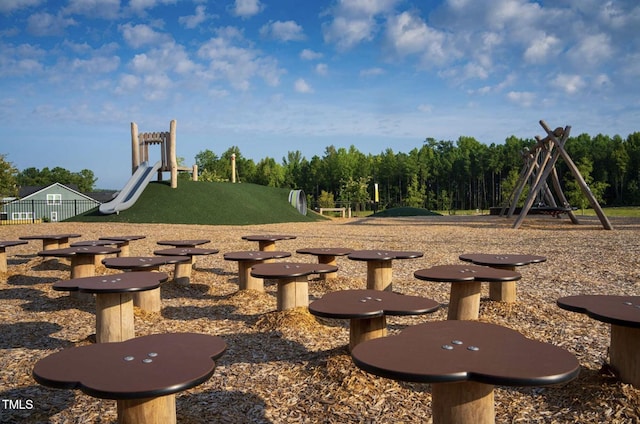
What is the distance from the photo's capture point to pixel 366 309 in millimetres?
3896

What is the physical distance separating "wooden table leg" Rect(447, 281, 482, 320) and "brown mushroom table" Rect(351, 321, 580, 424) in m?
2.22

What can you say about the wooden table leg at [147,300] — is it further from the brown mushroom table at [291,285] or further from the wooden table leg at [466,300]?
the wooden table leg at [466,300]

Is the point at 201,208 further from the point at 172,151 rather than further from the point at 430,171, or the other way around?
the point at 430,171

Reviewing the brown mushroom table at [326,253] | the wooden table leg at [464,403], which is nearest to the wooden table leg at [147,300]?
the brown mushroom table at [326,253]

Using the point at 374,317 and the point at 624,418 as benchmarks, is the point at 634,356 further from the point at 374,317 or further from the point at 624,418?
the point at 374,317

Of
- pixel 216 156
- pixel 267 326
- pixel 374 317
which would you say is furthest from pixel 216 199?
pixel 216 156

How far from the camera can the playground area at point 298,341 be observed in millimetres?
3461

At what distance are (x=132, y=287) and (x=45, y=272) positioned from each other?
5622mm

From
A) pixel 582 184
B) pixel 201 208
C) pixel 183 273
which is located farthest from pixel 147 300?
pixel 201 208

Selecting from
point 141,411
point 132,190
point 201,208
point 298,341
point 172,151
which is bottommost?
point 298,341

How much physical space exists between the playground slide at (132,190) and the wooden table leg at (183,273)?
13.5m

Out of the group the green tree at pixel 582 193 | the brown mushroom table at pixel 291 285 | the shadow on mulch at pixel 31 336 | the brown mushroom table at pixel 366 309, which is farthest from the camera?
the green tree at pixel 582 193

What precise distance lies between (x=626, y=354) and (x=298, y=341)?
2866mm

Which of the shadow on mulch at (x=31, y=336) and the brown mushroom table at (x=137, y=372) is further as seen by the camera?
the shadow on mulch at (x=31, y=336)
